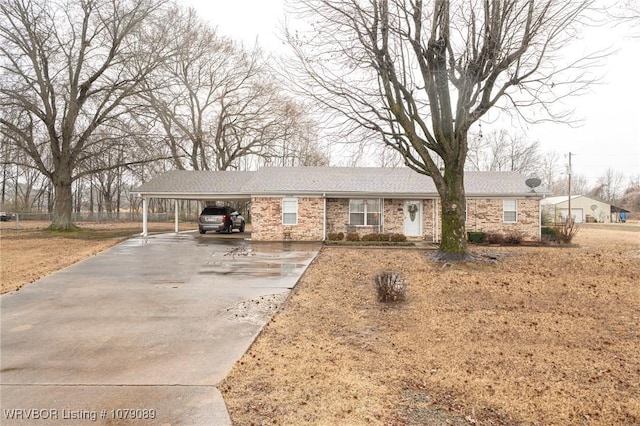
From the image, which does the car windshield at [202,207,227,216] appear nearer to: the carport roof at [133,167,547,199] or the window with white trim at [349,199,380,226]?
the carport roof at [133,167,547,199]

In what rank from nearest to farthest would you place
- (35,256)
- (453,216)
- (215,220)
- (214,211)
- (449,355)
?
1. (449,355)
2. (453,216)
3. (35,256)
4. (215,220)
5. (214,211)

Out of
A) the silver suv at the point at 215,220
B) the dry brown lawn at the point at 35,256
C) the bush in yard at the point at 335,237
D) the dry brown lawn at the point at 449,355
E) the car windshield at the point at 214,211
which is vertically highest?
the car windshield at the point at 214,211

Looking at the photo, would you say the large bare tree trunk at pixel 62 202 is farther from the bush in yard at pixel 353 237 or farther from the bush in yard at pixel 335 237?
the bush in yard at pixel 353 237

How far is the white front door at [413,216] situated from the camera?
21219 mm

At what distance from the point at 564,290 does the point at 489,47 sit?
6.94 m

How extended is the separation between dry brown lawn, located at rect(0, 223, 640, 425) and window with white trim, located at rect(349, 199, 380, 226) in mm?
10803

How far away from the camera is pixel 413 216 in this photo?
837 inches

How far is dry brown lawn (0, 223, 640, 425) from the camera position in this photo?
3.71 m

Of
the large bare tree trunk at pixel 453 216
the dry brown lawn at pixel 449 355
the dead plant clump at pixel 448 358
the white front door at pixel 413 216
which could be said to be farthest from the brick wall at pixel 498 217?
the dead plant clump at pixel 448 358

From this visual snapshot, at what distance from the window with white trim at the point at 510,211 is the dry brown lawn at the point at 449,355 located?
11424 millimetres

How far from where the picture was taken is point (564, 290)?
9031 millimetres

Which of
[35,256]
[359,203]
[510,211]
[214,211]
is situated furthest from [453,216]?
[214,211]

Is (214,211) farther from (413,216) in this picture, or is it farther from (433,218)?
(433,218)

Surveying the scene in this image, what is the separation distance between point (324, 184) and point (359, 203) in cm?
207
